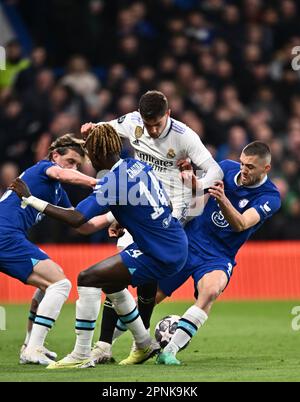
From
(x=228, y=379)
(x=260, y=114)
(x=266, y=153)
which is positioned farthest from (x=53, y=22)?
(x=228, y=379)

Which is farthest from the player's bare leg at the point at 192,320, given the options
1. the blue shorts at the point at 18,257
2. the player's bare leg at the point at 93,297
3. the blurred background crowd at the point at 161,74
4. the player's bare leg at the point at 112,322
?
the blurred background crowd at the point at 161,74

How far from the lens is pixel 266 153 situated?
9742mm

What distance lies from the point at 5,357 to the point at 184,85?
8.43 meters

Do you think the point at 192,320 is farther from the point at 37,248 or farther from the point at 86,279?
the point at 37,248

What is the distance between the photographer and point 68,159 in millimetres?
9633

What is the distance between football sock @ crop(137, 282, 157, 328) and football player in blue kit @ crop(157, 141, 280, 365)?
9.9 inches

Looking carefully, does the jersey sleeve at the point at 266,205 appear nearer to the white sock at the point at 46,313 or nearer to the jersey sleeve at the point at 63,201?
the jersey sleeve at the point at 63,201

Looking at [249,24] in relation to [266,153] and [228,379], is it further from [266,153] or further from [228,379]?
[228,379]

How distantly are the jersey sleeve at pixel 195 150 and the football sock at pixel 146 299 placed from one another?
1.16m

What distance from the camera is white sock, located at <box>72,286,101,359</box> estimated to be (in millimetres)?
8539

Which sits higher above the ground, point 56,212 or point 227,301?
point 56,212

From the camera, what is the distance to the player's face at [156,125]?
952 cm
